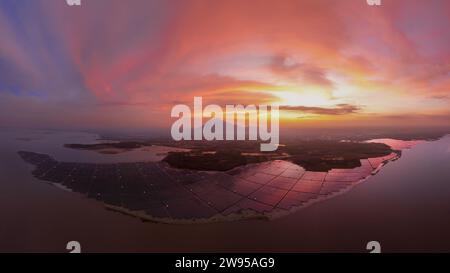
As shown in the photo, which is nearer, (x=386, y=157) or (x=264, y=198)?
(x=264, y=198)

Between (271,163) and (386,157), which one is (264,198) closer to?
(271,163)

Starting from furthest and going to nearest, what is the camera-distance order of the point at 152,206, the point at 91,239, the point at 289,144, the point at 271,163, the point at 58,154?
the point at 58,154, the point at 289,144, the point at 271,163, the point at 152,206, the point at 91,239

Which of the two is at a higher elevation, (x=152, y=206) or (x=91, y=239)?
(x=152, y=206)

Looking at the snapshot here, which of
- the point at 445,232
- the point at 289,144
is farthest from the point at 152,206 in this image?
the point at 445,232

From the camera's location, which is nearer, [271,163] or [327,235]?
[327,235]

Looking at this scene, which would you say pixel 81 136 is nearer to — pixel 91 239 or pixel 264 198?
pixel 91 239
